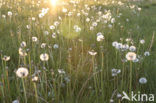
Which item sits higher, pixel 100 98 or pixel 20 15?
pixel 20 15

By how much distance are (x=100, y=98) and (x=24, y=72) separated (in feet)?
2.43

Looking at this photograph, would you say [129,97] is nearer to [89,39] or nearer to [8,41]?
[89,39]

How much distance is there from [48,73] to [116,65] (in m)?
0.81

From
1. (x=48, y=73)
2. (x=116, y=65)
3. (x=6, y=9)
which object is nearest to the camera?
(x=48, y=73)

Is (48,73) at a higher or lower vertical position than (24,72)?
lower

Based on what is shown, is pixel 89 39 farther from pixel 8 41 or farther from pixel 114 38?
pixel 8 41

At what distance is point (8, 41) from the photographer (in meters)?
3.38

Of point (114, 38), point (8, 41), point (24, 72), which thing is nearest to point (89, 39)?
point (114, 38)

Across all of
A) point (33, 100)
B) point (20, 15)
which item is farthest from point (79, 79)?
point (20, 15)

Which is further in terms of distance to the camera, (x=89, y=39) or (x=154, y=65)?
(x=89, y=39)

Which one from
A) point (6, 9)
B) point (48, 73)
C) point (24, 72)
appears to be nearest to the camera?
point (24, 72)

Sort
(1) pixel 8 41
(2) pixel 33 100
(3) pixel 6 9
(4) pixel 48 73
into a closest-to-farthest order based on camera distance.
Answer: (2) pixel 33 100, (4) pixel 48 73, (1) pixel 8 41, (3) pixel 6 9

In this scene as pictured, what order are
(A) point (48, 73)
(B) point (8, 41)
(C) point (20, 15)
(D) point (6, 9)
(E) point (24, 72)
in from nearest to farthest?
(E) point (24, 72) → (A) point (48, 73) → (B) point (8, 41) → (C) point (20, 15) → (D) point (6, 9)

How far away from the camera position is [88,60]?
8.70ft
